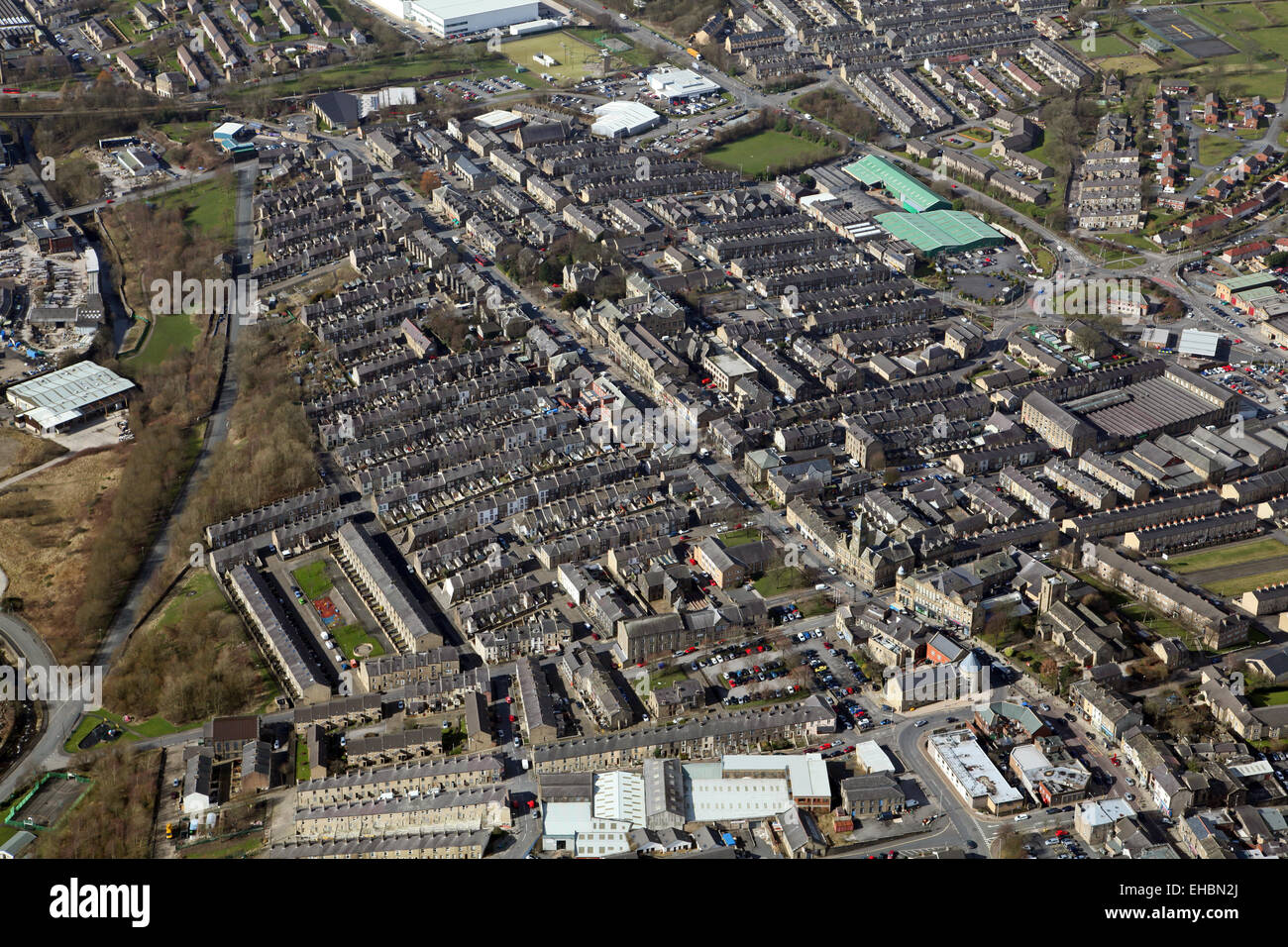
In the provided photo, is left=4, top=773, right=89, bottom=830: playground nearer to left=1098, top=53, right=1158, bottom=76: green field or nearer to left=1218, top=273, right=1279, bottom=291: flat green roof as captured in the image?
left=1218, top=273, right=1279, bottom=291: flat green roof

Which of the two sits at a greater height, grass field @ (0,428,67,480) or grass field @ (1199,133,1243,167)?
grass field @ (1199,133,1243,167)

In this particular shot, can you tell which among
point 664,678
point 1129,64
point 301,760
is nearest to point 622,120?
point 1129,64

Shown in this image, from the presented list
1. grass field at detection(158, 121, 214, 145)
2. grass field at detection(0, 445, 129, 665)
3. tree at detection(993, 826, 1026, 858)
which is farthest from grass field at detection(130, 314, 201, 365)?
tree at detection(993, 826, 1026, 858)

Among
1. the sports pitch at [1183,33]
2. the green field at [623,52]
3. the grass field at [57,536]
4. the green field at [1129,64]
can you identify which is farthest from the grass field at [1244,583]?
the green field at [623,52]

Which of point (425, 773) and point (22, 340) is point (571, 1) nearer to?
point (22, 340)

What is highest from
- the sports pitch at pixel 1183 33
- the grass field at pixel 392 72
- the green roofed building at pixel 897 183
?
the sports pitch at pixel 1183 33

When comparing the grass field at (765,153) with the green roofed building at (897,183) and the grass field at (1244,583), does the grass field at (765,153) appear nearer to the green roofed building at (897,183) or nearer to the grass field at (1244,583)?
the green roofed building at (897,183)
